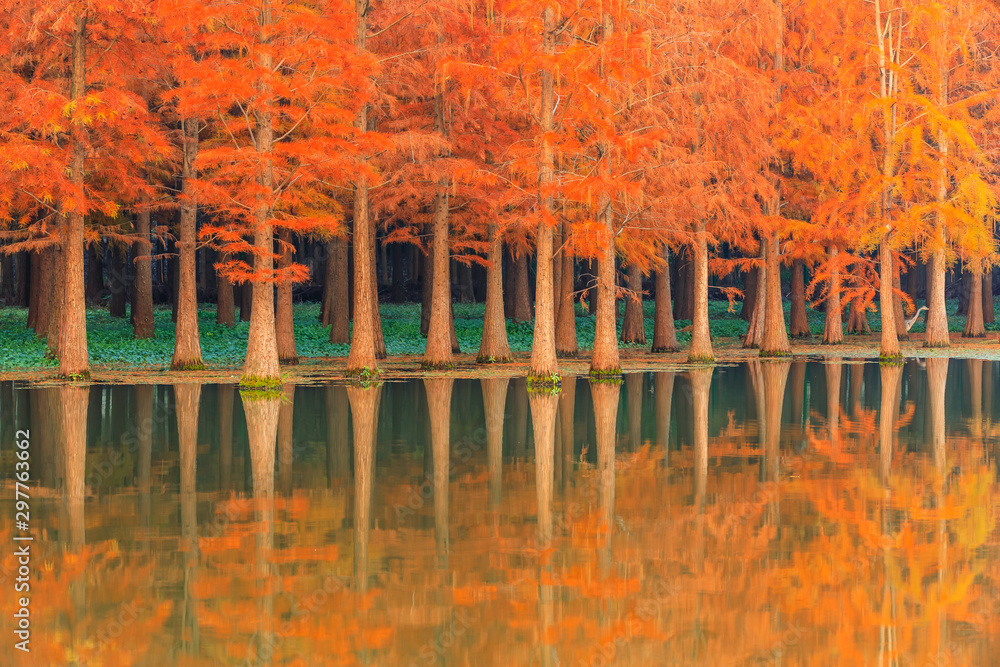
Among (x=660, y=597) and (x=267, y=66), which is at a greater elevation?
(x=267, y=66)

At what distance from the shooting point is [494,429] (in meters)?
18.2

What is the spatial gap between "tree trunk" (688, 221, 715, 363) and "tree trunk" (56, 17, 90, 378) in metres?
19.4

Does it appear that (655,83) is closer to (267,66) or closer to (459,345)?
(267,66)

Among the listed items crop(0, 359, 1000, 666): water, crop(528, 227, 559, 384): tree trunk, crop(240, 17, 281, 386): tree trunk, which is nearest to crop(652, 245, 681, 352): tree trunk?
crop(528, 227, 559, 384): tree trunk

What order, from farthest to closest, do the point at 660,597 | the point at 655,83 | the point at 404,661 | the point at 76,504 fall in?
the point at 655,83
the point at 76,504
the point at 660,597
the point at 404,661

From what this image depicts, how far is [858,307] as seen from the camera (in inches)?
1583

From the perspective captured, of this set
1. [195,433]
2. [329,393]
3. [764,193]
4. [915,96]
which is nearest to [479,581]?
[195,433]

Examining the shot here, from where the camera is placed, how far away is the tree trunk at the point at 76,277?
27.4 metres

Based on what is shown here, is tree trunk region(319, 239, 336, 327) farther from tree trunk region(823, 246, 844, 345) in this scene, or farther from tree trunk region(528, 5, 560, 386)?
tree trunk region(823, 246, 844, 345)

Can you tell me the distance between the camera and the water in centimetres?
727

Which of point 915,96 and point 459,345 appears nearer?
point 915,96

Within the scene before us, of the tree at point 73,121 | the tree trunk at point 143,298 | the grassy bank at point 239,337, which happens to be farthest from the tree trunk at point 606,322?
the tree trunk at point 143,298

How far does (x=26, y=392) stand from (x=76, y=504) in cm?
1428

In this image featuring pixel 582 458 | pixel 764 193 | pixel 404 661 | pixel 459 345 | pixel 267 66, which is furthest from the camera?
pixel 459 345
